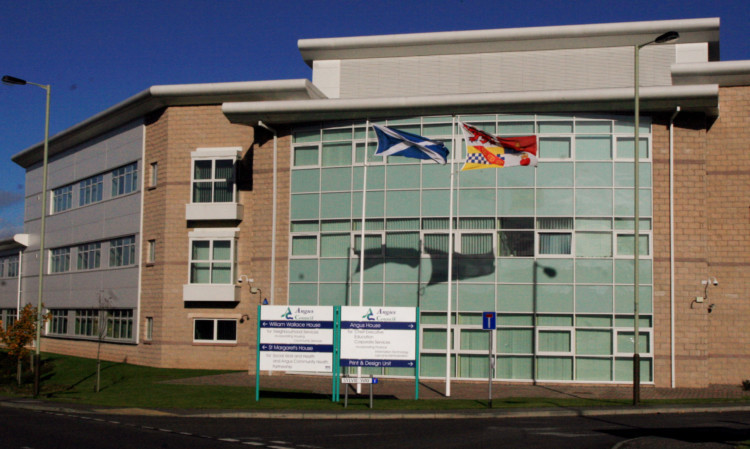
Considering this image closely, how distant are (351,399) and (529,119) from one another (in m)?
12.1

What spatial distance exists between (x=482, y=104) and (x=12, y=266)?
42.1 metres

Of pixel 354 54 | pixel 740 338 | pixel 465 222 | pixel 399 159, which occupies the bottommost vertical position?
pixel 740 338

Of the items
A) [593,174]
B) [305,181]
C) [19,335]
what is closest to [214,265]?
[305,181]

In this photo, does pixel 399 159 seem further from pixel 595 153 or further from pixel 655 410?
pixel 655 410

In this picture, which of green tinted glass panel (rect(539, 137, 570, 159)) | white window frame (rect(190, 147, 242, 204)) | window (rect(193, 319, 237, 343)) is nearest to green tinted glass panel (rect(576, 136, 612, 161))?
green tinted glass panel (rect(539, 137, 570, 159))

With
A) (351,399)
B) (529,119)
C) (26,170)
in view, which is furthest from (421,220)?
(26,170)

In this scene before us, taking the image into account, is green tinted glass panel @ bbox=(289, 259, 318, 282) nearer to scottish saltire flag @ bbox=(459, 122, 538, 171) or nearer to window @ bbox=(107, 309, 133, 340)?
scottish saltire flag @ bbox=(459, 122, 538, 171)

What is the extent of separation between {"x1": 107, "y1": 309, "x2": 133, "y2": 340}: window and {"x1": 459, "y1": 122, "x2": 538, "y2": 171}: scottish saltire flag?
21027 millimetres

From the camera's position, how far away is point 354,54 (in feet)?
106

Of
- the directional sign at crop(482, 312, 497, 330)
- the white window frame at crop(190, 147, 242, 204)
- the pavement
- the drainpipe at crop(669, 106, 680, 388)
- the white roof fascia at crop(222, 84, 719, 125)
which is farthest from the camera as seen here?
the white window frame at crop(190, 147, 242, 204)

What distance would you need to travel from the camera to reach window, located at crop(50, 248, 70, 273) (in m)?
45.9

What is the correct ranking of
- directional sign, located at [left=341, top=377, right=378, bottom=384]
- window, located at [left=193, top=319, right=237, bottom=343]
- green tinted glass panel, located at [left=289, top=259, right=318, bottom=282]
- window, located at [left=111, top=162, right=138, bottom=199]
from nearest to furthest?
directional sign, located at [left=341, top=377, right=378, bottom=384], green tinted glass panel, located at [left=289, top=259, right=318, bottom=282], window, located at [left=193, top=319, right=237, bottom=343], window, located at [left=111, top=162, right=138, bottom=199]

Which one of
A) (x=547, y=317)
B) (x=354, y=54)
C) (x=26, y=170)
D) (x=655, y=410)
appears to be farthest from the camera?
(x=26, y=170)

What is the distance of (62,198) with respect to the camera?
47.2 metres
